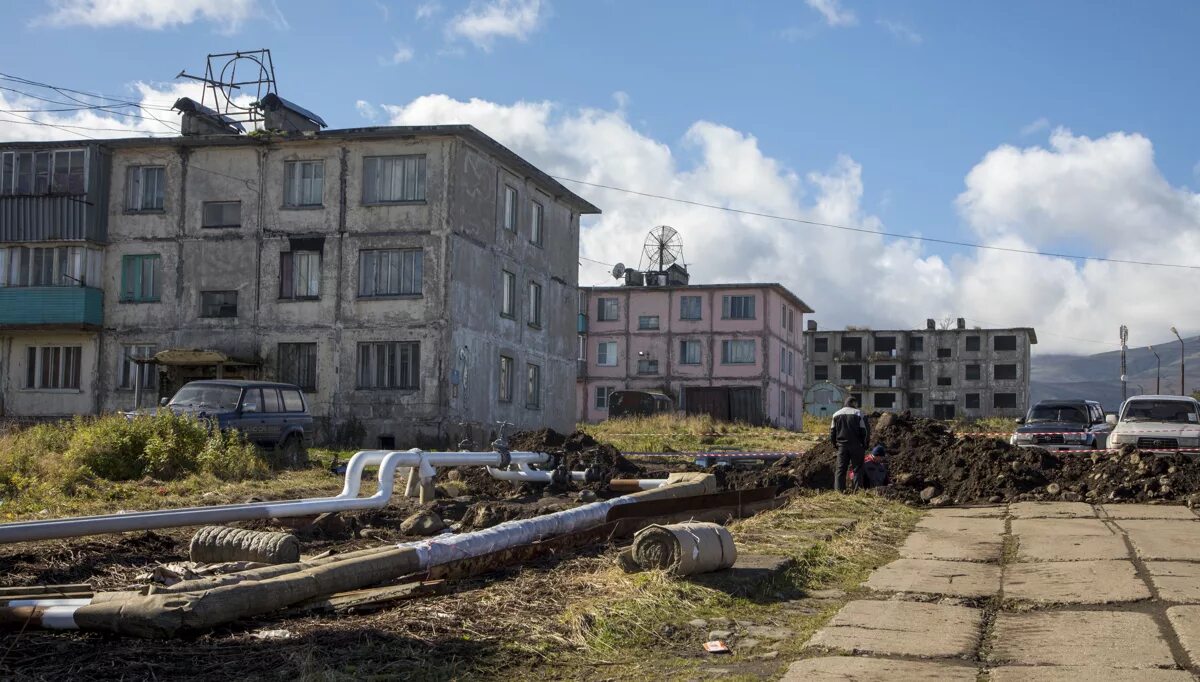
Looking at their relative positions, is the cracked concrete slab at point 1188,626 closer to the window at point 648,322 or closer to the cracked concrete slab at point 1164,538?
the cracked concrete slab at point 1164,538

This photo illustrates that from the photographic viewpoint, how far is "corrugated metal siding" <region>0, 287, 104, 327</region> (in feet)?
114

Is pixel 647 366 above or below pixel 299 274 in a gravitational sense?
below

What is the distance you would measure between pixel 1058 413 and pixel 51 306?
2718 centimetres

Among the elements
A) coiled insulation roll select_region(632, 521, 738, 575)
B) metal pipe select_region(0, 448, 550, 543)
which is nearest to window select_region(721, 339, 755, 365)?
metal pipe select_region(0, 448, 550, 543)

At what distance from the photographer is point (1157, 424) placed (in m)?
22.6

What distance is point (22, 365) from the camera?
36.1m

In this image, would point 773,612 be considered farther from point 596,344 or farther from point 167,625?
point 596,344

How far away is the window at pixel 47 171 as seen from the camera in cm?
3519

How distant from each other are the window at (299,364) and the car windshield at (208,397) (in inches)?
416

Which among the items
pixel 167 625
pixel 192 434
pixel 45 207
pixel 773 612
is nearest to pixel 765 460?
pixel 192 434

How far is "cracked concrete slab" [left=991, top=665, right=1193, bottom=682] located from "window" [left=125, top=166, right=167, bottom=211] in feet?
110

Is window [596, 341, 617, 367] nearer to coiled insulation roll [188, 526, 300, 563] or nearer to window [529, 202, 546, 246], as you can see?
window [529, 202, 546, 246]

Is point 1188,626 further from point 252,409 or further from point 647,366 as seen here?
point 647,366

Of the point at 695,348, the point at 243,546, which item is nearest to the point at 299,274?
the point at 243,546
